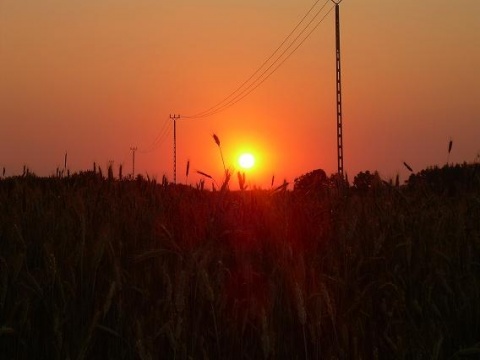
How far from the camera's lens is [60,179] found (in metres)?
5.15

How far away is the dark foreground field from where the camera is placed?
7.61 ft

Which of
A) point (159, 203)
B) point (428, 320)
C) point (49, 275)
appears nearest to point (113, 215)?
point (159, 203)

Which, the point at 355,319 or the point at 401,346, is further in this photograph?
the point at 355,319

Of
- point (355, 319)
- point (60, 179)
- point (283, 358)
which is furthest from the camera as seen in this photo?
point (60, 179)

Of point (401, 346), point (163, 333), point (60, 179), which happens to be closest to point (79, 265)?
point (163, 333)

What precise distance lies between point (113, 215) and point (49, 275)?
1183 mm

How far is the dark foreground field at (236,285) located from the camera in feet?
7.61

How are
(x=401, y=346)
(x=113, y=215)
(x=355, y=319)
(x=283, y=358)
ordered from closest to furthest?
(x=401, y=346) → (x=283, y=358) → (x=355, y=319) → (x=113, y=215)

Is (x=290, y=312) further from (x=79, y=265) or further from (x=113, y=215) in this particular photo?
(x=113, y=215)

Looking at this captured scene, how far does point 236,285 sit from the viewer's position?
9.45 feet

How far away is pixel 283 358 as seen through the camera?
7.95ft

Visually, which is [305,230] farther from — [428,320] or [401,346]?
[401,346]

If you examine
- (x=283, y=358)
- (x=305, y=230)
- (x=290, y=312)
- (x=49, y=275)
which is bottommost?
(x=283, y=358)

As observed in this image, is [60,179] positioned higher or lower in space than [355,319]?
higher
